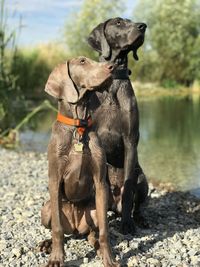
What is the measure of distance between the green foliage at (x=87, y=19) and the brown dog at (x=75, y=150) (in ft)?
99.5

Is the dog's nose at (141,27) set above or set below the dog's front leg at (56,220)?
above

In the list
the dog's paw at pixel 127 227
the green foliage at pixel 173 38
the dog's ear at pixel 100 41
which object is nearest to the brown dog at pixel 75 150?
the dog's paw at pixel 127 227

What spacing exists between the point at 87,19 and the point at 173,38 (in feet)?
20.7


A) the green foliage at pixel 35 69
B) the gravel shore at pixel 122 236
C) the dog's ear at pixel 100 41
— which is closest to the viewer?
the gravel shore at pixel 122 236

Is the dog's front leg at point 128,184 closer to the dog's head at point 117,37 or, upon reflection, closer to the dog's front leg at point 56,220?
the dog's head at point 117,37

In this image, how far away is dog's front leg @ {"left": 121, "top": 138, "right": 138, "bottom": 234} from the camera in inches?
209

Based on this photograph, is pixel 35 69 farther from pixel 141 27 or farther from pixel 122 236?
pixel 122 236

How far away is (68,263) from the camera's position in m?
4.52

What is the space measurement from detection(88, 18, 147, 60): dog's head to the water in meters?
3.18

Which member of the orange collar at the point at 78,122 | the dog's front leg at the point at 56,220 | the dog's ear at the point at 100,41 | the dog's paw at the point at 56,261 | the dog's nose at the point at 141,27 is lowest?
the dog's paw at the point at 56,261

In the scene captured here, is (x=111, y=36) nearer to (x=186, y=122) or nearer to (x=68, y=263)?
(x=68, y=263)

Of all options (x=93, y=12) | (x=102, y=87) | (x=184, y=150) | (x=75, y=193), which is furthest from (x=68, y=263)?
(x=93, y=12)

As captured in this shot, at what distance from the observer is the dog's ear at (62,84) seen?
161 inches

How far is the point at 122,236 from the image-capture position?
518cm
